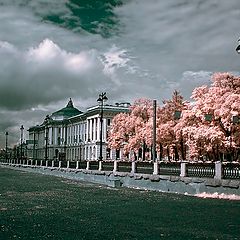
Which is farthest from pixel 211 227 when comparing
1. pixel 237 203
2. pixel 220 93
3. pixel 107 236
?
pixel 220 93

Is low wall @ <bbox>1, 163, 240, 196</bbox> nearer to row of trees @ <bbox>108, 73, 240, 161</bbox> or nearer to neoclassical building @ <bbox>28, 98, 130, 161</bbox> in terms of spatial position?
row of trees @ <bbox>108, 73, 240, 161</bbox>

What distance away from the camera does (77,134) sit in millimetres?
147000

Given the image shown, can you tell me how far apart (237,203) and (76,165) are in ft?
119

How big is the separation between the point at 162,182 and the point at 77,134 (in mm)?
115549

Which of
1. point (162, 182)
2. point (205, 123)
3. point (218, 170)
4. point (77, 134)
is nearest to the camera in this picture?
point (218, 170)

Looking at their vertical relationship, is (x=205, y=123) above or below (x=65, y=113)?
below

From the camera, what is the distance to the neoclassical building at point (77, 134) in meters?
122

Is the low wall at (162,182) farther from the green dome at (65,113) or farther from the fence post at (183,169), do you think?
the green dome at (65,113)

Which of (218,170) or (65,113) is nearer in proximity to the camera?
(218,170)

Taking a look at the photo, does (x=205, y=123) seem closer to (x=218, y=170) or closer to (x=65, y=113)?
(x=218, y=170)

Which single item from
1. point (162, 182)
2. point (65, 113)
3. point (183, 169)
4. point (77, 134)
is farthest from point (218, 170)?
point (65, 113)

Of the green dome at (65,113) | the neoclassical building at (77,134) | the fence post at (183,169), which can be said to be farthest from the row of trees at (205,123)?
the green dome at (65,113)

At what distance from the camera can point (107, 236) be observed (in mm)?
12938

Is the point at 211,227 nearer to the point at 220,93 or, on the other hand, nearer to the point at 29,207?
the point at 29,207
